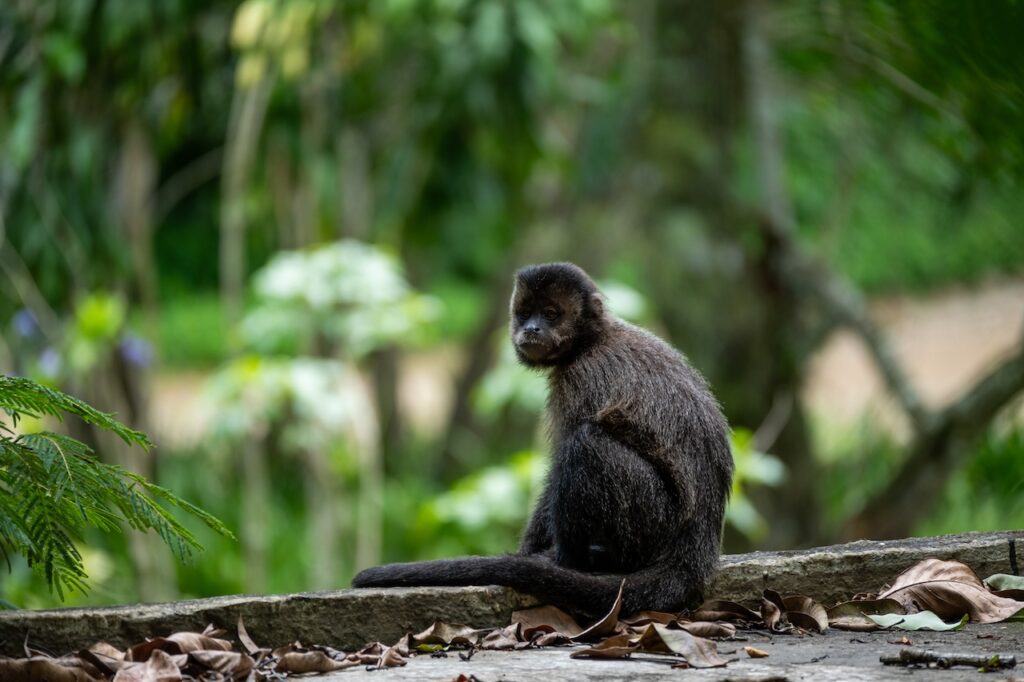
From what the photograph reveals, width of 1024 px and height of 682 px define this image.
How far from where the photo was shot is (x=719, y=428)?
428cm

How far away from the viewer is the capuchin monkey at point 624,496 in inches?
156

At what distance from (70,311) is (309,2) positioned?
109 inches

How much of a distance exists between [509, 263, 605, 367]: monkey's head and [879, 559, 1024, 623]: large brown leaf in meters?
1.45

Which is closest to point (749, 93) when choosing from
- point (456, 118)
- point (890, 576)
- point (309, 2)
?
point (456, 118)

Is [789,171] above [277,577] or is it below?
above

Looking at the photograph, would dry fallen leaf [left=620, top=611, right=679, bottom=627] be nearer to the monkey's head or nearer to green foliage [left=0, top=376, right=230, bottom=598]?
the monkey's head

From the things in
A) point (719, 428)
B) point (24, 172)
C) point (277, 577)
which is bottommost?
point (277, 577)

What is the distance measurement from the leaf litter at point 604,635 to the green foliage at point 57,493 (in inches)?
12.5

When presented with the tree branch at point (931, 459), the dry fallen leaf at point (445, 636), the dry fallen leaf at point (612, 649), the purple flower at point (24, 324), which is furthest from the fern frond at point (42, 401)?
the tree branch at point (931, 459)

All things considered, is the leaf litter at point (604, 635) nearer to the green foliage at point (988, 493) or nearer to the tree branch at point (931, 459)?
the tree branch at point (931, 459)

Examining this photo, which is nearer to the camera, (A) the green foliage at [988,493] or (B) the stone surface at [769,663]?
(B) the stone surface at [769,663]

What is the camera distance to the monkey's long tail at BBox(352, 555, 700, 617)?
12.9ft

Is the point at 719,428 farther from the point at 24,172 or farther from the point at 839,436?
the point at 839,436

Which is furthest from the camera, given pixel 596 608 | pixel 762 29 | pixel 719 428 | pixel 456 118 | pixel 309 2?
pixel 762 29
